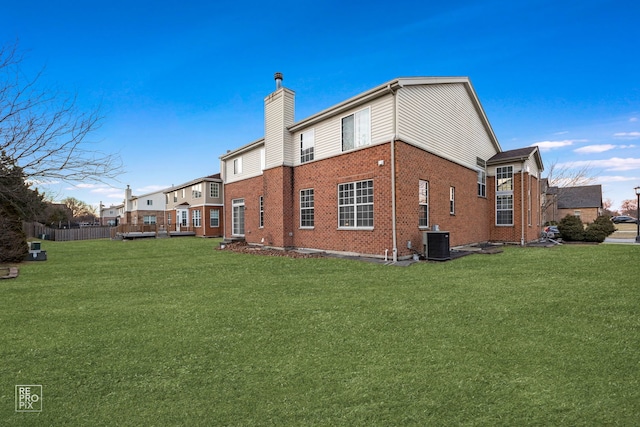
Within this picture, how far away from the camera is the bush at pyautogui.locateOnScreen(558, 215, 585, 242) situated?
19.6m

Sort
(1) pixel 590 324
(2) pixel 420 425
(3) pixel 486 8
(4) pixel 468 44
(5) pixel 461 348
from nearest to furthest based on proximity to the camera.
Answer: (2) pixel 420 425
(5) pixel 461 348
(1) pixel 590 324
(3) pixel 486 8
(4) pixel 468 44

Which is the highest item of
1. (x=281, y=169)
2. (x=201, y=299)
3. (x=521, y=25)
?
(x=521, y=25)

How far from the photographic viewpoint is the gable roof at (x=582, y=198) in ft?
185

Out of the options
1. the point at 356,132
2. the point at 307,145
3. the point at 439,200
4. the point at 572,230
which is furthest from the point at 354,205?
the point at 572,230

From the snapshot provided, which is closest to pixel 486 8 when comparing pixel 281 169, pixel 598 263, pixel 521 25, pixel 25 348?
pixel 521 25

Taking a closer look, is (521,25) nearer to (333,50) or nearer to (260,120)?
(333,50)

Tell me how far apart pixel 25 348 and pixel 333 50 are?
15.5 meters

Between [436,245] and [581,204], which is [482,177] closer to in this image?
[436,245]

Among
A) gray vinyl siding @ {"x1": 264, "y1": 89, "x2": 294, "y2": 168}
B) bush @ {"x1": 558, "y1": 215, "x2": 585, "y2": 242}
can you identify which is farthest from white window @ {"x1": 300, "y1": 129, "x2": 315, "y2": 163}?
bush @ {"x1": 558, "y1": 215, "x2": 585, "y2": 242}

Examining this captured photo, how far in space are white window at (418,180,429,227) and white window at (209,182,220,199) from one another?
2329 cm

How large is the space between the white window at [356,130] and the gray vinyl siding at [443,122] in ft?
4.86

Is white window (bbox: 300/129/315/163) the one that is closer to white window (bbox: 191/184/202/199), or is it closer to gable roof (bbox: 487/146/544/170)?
gable roof (bbox: 487/146/544/170)

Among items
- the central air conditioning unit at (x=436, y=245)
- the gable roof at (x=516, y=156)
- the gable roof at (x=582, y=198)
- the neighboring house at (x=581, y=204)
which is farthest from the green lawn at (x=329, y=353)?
the gable roof at (x=582, y=198)

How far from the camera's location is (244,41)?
13.9 m
